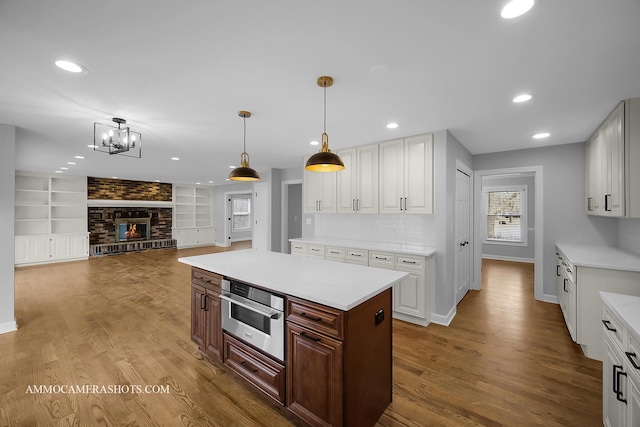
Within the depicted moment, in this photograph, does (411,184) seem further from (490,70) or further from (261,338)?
(261,338)

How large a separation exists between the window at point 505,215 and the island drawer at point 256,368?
7944mm

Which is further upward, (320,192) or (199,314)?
(320,192)

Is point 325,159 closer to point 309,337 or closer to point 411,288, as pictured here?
point 309,337

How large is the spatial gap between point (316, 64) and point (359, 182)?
2524mm

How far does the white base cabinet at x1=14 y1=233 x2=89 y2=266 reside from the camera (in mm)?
6926

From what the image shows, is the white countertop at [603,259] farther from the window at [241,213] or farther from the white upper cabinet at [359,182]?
the window at [241,213]

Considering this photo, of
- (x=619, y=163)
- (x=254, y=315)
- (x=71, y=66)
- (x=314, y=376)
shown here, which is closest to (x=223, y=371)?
(x=254, y=315)

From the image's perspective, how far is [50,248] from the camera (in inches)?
288

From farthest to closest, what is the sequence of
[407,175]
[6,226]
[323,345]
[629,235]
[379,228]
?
[379,228] < [407,175] < [629,235] < [6,226] < [323,345]

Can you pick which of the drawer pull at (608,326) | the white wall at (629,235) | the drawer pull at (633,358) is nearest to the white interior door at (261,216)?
the drawer pull at (608,326)

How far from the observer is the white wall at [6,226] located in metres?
3.19

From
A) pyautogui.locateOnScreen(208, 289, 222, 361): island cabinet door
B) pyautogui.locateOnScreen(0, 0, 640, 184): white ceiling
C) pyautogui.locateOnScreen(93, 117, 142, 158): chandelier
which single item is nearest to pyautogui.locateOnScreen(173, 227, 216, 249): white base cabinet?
pyautogui.locateOnScreen(93, 117, 142, 158): chandelier

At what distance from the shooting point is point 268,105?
108 inches

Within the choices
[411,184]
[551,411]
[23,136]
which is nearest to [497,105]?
[411,184]
